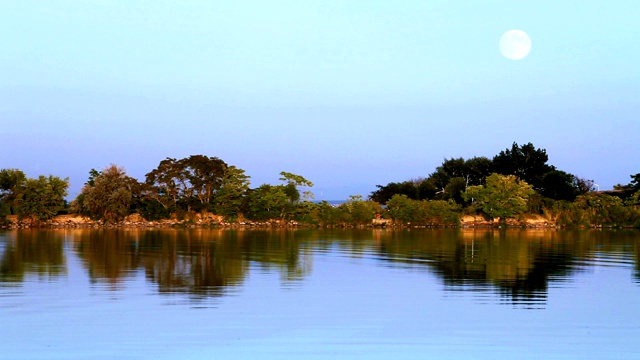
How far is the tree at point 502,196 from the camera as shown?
49.7 m

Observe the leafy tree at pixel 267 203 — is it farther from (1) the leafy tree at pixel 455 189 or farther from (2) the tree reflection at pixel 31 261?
(2) the tree reflection at pixel 31 261

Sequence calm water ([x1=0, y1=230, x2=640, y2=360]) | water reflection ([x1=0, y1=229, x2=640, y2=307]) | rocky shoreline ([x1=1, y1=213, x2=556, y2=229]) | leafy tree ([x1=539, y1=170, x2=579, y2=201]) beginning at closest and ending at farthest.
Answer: calm water ([x1=0, y1=230, x2=640, y2=360]), water reflection ([x1=0, y1=229, x2=640, y2=307]), rocky shoreline ([x1=1, y1=213, x2=556, y2=229]), leafy tree ([x1=539, y1=170, x2=579, y2=201])

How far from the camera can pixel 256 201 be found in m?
46.8

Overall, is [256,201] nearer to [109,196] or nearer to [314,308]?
[109,196]

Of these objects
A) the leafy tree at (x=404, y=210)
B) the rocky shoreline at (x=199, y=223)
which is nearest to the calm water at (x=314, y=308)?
the rocky shoreline at (x=199, y=223)

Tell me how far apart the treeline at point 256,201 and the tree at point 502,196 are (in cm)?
7

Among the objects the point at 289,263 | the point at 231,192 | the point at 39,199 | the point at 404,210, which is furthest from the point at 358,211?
the point at 289,263

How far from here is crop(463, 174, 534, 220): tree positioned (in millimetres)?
49656

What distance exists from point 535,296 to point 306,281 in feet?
15.5

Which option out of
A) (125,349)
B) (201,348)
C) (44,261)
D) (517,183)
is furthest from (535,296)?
(517,183)

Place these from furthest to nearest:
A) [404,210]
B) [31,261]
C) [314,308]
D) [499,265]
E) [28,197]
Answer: [404,210] < [28,197] < [499,265] < [31,261] < [314,308]

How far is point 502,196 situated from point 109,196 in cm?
2856

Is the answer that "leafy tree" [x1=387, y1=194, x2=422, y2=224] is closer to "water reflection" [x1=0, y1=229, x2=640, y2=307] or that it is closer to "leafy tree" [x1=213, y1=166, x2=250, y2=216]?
"leafy tree" [x1=213, y1=166, x2=250, y2=216]

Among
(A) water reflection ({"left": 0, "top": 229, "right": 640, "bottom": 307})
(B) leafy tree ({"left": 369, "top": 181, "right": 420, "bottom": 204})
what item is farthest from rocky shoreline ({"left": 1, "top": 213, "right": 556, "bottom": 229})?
(A) water reflection ({"left": 0, "top": 229, "right": 640, "bottom": 307})
